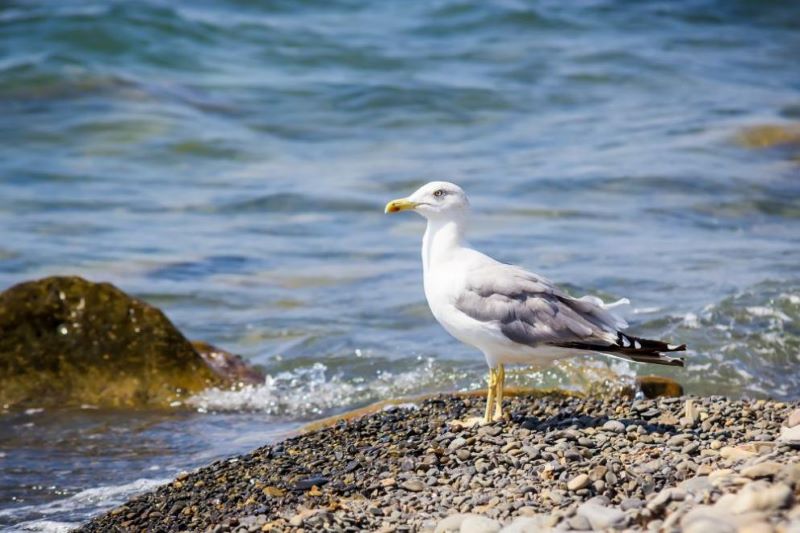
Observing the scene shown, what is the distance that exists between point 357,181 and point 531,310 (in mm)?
7823

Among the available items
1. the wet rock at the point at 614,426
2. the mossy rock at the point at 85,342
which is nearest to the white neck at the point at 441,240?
the wet rock at the point at 614,426

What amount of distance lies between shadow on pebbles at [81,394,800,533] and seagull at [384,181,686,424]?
324mm

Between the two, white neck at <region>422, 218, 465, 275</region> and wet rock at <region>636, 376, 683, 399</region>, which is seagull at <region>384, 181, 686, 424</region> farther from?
wet rock at <region>636, 376, 683, 399</region>

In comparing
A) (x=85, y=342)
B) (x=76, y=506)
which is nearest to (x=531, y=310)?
(x=76, y=506)

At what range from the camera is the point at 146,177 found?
13.7 meters

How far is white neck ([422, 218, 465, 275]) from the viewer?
232 inches

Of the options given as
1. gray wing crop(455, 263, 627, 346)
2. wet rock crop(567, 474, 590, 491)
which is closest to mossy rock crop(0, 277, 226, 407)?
gray wing crop(455, 263, 627, 346)

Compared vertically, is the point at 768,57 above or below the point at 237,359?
above

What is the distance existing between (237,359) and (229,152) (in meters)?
6.41

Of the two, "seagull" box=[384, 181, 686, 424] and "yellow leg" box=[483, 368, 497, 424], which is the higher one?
"seagull" box=[384, 181, 686, 424]

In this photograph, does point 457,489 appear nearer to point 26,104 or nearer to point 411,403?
point 411,403

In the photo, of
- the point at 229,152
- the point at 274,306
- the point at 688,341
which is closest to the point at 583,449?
the point at 688,341

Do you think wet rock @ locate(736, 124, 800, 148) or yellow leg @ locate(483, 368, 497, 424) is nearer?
yellow leg @ locate(483, 368, 497, 424)

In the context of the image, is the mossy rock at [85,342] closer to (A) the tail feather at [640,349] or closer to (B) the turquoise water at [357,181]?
(B) the turquoise water at [357,181]
